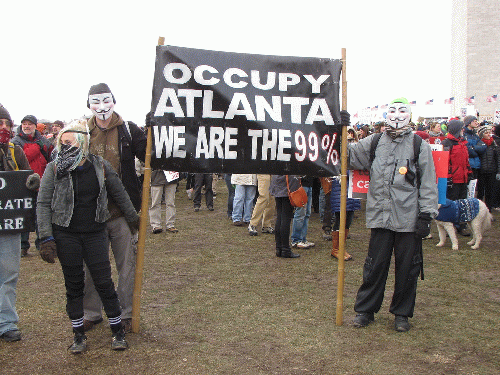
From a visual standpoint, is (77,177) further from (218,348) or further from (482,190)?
(482,190)

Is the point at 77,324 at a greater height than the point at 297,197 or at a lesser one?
lesser

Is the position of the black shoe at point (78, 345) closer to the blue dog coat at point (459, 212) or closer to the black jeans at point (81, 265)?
the black jeans at point (81, 265)

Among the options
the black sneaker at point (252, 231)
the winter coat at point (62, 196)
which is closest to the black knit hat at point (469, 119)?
the black sneaker at point (252, 231)

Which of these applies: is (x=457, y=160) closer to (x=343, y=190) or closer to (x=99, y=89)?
(x=343, y=190)

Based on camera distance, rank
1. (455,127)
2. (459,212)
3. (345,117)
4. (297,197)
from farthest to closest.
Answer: (455,127)
(459,212)
(297,197)
(345,117)

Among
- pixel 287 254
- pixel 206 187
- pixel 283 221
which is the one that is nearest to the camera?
pixel 283 221

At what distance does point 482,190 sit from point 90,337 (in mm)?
10884

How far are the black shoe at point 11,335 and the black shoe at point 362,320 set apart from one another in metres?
3.27

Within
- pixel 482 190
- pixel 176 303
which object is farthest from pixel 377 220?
pixel 482 190

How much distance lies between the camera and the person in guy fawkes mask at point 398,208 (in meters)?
5.18

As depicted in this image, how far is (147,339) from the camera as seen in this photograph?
4992 millimetres

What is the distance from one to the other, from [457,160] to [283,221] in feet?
14.4

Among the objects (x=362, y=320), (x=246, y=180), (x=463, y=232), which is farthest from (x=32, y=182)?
(x=463, y=232)

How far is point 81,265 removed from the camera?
4.63m
